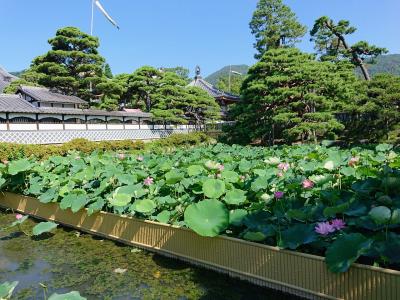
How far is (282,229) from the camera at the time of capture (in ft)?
10.8

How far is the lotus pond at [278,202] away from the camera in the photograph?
8.73 ft

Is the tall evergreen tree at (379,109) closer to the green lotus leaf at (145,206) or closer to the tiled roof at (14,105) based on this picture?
the green lotus leaf at (145,206)

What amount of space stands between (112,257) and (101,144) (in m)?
14.7

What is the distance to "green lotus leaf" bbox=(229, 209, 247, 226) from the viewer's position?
355cm

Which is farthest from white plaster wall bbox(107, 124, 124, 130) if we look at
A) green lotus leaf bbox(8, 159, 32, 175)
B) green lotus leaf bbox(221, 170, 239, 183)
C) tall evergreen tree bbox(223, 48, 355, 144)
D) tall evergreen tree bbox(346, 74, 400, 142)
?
green lotus leaf bbox(221, 170, 239, 183)

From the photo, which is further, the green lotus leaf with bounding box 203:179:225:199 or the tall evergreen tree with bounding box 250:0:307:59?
the tall evergreen tree with bounding box 250:0:307:59

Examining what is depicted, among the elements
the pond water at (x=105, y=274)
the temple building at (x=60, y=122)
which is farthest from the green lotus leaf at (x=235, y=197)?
the temple building at (x=60, y=122)

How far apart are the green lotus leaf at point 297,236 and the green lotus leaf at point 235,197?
0.84 meters

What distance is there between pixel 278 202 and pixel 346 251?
1054mm

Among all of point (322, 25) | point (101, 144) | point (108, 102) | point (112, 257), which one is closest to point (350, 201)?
point (112, 257)

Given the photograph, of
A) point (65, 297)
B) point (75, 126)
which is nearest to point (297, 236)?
point (65, 297)

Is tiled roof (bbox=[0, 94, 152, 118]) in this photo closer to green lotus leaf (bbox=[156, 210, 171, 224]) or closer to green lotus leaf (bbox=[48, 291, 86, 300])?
green lotus leaf (bbox=[156, 210, 171, 224])

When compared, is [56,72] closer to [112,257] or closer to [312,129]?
[312,129]

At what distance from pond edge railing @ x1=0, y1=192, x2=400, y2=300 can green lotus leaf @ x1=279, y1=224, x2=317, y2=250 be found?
70 mm
